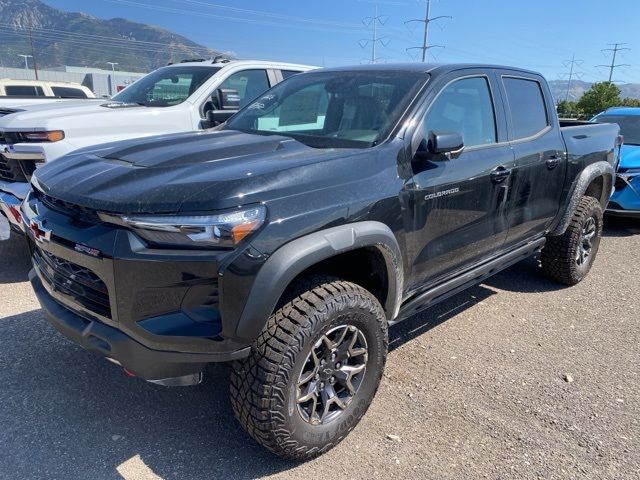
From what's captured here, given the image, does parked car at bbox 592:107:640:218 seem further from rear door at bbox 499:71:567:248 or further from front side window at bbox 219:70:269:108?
front side window at bbox 219:70:269:108

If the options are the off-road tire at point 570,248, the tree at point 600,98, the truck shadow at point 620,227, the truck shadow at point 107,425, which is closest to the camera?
the truck shadow at point 107,425

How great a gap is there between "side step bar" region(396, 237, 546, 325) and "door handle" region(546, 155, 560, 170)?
0.63m

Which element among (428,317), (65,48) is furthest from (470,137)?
(65,48)

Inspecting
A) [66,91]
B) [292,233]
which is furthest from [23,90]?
[292,233]

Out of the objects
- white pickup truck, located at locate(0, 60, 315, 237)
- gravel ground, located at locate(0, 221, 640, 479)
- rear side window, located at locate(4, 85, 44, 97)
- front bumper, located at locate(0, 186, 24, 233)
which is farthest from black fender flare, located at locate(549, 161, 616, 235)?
rear side window, located at locate(4, 85, 44, 97)

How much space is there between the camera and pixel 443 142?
274 cm

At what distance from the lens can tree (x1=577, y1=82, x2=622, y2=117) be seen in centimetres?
3588

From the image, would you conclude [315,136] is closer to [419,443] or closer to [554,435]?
[419,443]

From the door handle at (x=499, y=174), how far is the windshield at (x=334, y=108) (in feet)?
2.57

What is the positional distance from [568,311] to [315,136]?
9.22 feet

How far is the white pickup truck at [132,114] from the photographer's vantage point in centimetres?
434

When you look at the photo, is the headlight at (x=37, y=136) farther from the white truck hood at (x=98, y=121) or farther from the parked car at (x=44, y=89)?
the parked car at (x=44, y=89)

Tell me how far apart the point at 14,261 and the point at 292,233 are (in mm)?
4115

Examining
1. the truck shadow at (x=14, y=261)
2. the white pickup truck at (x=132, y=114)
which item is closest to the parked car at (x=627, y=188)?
the white pickup truck at (x=132, y=114)
